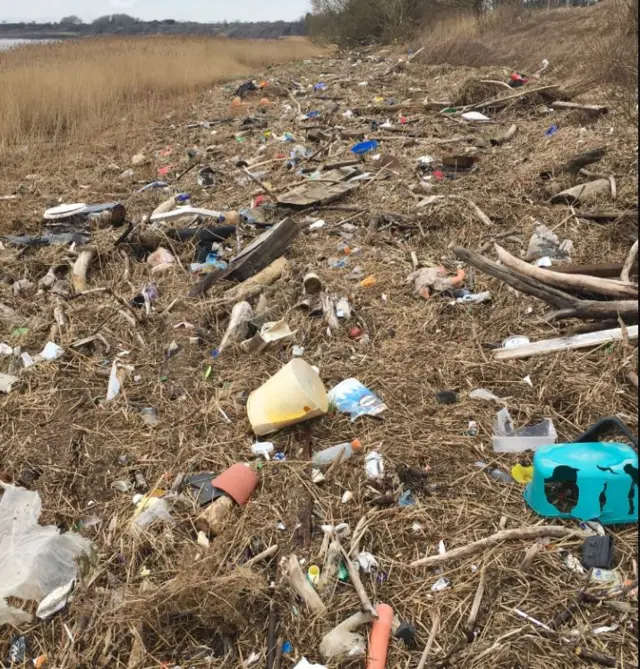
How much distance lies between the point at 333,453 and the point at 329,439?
0.12m

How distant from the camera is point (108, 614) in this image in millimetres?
1754

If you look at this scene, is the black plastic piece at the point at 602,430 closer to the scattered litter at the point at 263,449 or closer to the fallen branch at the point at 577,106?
the scattered litter at the point at 263,449

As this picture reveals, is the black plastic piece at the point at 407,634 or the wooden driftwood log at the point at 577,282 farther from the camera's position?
the wooden driftwood log at the point at 577,282

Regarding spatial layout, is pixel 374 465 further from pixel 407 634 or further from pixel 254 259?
pixel 254 259

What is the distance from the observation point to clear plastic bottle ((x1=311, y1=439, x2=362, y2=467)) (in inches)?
89.4

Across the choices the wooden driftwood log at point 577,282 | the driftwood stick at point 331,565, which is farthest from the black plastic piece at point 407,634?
the wooden driftwood log at point 577,282

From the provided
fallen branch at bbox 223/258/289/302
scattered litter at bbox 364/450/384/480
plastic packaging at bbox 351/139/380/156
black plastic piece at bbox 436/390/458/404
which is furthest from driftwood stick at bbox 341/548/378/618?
plastic packaging at bbox 351/139/380/156

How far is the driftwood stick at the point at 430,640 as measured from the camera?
1.54 m

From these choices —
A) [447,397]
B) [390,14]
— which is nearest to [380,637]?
[447,397]

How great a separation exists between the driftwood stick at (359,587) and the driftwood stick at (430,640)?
0.17m

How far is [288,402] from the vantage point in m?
2.44

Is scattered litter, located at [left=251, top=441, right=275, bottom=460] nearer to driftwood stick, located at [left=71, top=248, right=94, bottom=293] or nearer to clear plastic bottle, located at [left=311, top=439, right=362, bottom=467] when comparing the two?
clear plastic bottle, located at [left=311, top=439, right=362, bottom=467]

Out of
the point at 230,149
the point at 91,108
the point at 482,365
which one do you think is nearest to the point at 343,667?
the point at 482,365

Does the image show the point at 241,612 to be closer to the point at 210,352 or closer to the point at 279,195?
the point at 210,352
